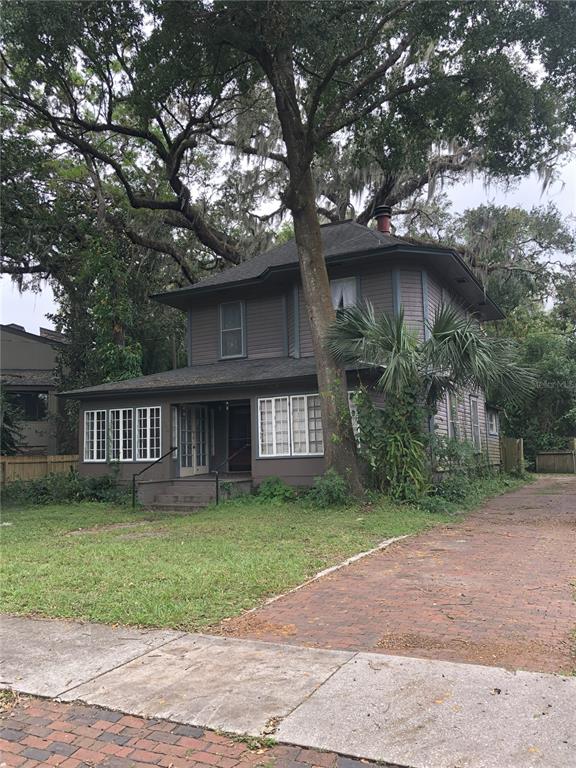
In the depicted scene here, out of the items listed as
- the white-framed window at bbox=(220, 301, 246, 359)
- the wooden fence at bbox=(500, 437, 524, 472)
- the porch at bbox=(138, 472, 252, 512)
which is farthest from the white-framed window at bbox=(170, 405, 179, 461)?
the wooden fence at bbox=(500, 437, 524, 472)

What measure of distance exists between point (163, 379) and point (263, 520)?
7.32m

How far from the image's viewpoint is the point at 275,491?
14.8 metres

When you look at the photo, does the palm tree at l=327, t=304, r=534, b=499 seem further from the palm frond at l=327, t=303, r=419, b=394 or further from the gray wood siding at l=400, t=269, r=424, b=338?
the gray wood siding at l=400, t=269, r=424, b=338

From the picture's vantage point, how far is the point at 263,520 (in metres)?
11.7

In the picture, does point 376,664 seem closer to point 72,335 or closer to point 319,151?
point 319,151

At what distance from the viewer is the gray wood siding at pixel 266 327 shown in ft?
58.2

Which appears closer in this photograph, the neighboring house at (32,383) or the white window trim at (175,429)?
the white window trim at (175,429)

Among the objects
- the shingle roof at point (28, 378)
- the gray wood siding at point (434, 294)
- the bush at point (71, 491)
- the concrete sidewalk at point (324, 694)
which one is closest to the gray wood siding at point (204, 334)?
the bush at point (71, 491)

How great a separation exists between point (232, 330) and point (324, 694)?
1541 centimetres

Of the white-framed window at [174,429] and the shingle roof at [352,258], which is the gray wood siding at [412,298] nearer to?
the shingle roof at [352,258]

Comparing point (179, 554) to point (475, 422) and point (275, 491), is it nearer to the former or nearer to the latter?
point (275, 491)

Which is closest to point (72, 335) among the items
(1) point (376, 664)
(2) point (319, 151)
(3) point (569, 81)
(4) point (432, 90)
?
(2) point (319, 151)

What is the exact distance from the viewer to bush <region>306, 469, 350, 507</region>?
12.8m

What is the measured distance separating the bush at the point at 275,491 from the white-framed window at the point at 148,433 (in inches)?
141
